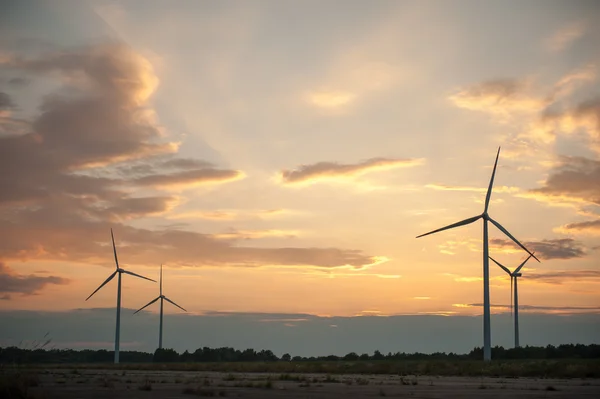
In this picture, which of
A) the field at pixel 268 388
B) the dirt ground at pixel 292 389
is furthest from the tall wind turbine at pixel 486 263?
the dirt ground at pixel 292 389

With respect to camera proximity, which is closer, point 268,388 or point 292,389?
point 292,389

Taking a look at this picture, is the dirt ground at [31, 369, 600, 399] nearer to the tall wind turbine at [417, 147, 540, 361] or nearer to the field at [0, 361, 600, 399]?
the field at [0, 361, 600, 399]

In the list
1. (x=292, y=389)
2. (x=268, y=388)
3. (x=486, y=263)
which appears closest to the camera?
(x=292, y=389)

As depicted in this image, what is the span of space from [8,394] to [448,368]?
78.2m

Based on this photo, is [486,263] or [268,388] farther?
[486,263]

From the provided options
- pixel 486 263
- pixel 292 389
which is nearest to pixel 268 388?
pixel 292 389

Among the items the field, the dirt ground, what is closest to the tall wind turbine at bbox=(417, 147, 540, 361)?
the field

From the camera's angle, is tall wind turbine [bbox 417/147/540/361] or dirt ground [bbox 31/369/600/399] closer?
dirt ground [bbox 31/369/600/399]

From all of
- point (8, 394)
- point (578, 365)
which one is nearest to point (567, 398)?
point (8, 394)

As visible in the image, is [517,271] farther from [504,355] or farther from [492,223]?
[492,223]

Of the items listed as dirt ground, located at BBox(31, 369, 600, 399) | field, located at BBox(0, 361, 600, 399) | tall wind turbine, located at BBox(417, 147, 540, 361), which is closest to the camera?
field, located at BBox(0, 361, 600, 399)

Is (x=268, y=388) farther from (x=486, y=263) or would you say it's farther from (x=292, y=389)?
(x=486, y=263)

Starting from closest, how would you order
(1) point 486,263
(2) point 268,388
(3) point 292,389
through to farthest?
(3) point 292,389, (2) point 268,388, (1) point 486,263

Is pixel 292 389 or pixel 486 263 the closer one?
pixel 292 389
